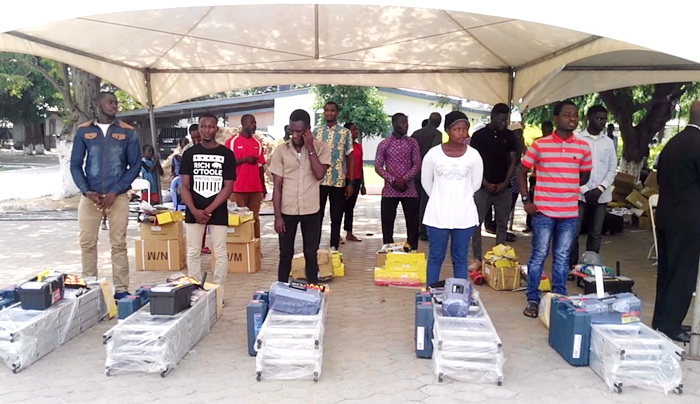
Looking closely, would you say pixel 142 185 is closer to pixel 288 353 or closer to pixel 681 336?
pixel 288 353

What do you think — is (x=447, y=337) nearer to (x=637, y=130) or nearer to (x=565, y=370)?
(x=565, y=370)

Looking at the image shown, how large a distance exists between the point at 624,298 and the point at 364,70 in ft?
17.6

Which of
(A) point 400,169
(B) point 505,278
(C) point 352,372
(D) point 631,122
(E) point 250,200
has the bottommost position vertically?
(C) point 352,372

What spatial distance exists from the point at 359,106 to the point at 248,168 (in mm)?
15959

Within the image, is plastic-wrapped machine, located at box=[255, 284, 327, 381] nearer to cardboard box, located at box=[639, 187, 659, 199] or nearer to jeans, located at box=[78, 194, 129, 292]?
jeans, located at box=[78, 194, 129, 292]

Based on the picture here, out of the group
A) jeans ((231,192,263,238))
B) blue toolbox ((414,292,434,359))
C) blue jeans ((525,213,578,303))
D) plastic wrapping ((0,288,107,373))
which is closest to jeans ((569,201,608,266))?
blue jeans ((525,213,578,303))

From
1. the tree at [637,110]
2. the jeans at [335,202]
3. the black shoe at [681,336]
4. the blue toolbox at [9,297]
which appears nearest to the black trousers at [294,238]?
the jeans at [335,202]

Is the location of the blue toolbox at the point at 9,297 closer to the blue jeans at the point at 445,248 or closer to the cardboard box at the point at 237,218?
the cardboard box at the point at 237,218

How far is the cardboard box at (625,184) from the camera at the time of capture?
1100 centimetres

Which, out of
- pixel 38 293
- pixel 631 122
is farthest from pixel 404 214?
pixel 631 122

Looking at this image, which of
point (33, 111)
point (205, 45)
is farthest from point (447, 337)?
point (33, 111)

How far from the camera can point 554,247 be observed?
5.13m

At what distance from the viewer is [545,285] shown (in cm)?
598

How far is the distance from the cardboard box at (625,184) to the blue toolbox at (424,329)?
8.45 m
